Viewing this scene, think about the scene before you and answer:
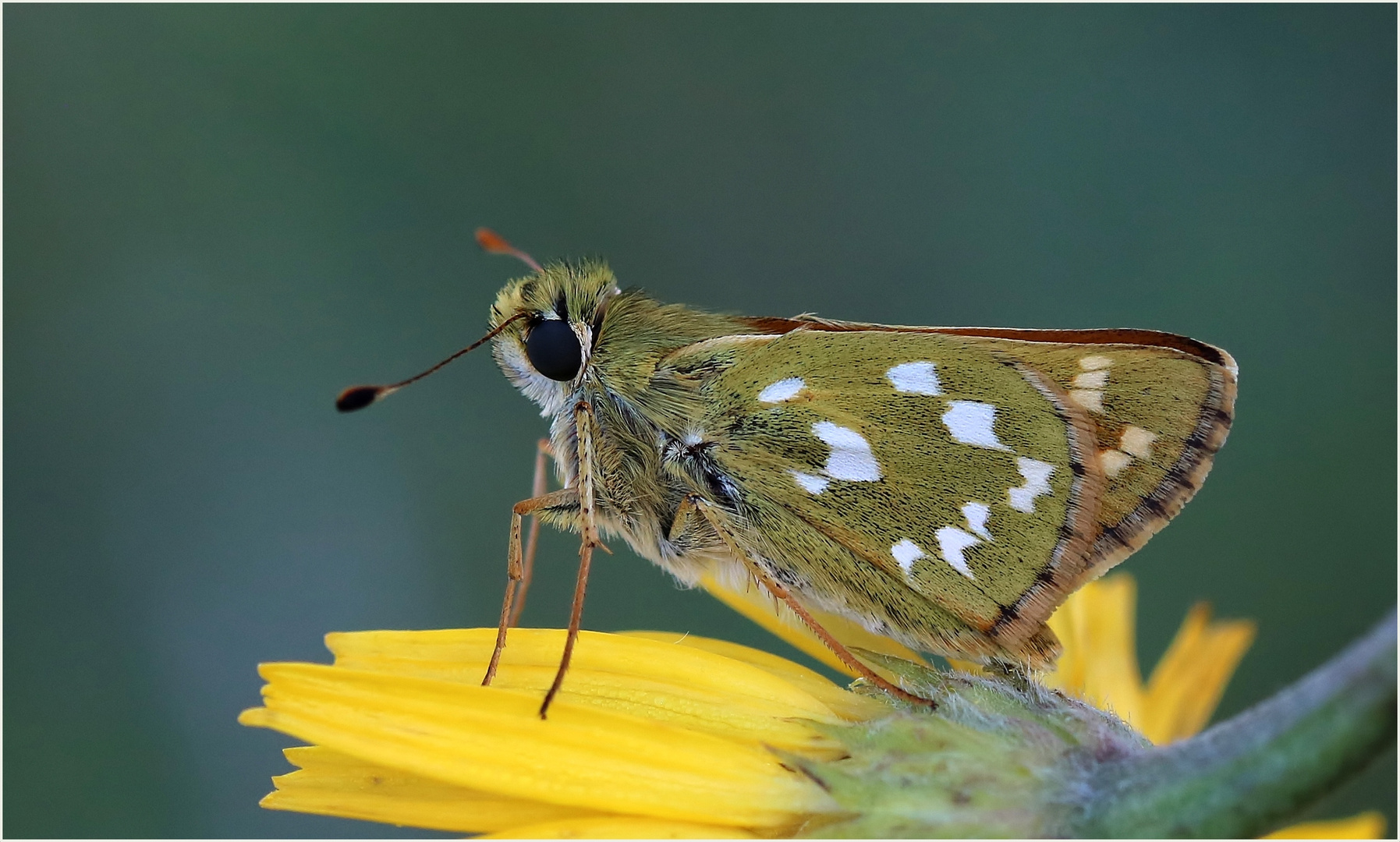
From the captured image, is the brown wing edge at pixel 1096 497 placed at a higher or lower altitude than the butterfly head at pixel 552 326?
lower

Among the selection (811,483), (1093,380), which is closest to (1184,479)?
(1093,380)

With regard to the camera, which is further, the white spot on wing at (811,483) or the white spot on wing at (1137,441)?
the white spot on wing at (811,483)

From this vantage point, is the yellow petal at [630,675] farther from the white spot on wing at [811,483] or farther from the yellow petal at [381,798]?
the white spot on wing at [811,483]

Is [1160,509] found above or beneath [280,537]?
beneath

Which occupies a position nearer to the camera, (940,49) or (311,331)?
(311,331)

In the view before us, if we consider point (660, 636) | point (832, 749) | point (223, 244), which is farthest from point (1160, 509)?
point (223, 244)

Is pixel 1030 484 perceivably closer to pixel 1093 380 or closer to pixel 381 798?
pixel 1093 380

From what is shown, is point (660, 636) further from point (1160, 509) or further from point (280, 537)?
point (280, 537)

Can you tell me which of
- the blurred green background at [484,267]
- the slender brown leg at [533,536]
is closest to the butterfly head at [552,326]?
the slender brown leg at [533,536]
